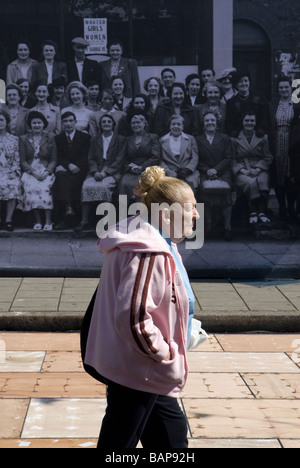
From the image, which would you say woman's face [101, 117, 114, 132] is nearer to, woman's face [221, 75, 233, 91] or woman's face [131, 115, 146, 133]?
woman's face [131, 115, 146, 133]

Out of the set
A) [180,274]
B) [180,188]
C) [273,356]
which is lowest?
[273,356]

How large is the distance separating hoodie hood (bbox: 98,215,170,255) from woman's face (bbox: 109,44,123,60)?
5.83 metres

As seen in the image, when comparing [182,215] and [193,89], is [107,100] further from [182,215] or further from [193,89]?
[182,215]

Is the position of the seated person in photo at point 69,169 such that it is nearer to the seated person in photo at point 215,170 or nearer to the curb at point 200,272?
the curb at point 200,272

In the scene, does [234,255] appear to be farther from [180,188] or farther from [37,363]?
[180,188]

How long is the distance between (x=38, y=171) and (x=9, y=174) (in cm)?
31

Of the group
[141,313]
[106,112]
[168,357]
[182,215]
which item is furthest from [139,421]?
[106,112]

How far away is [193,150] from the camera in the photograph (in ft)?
29.9

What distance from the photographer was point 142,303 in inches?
118

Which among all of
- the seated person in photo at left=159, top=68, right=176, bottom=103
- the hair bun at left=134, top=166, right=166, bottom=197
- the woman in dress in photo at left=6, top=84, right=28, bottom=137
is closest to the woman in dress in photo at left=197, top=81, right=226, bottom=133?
the seated person in photo at left=159, top=68, right=176, bottom=103

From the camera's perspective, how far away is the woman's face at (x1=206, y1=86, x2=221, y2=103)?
892 centimetres

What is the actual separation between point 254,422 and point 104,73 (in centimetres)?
503
